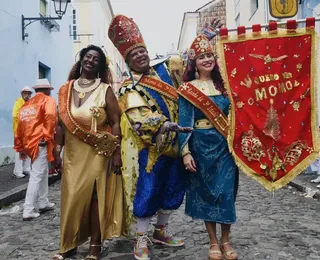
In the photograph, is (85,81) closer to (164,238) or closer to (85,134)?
(85,134)

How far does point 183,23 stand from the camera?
138 feet

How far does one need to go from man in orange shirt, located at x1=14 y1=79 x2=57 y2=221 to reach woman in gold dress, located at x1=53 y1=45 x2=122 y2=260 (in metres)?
1.87

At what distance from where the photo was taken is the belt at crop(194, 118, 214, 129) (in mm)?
3368

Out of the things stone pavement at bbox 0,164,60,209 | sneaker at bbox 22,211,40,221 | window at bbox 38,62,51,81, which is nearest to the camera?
sneaker at bbox 22,211,40,221

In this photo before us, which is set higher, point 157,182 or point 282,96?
point 282,96

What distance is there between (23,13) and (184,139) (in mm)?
9678

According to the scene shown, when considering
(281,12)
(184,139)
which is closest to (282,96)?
(184,139)

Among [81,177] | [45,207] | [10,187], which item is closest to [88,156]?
[81,177]

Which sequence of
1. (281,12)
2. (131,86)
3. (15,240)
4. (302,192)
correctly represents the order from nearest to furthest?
(131,86) < (15,240) < (302,192) < (281,12)

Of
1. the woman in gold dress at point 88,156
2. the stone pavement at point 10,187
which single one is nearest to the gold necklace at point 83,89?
the woman in gold dress at point 88,156

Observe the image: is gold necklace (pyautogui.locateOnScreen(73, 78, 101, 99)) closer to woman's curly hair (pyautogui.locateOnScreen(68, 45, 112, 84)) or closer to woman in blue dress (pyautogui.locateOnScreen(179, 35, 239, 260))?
woman's curly hair (pyautogui.locateOnScreen(68, 45, 112, 84))

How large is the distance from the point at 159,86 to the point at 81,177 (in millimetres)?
957

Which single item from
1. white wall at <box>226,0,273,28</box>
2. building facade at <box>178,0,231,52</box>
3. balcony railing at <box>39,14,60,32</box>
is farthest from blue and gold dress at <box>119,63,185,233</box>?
building facade at <box>178,0,231,52</box>

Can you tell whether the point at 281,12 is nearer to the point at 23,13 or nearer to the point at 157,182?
the point at 157,182
